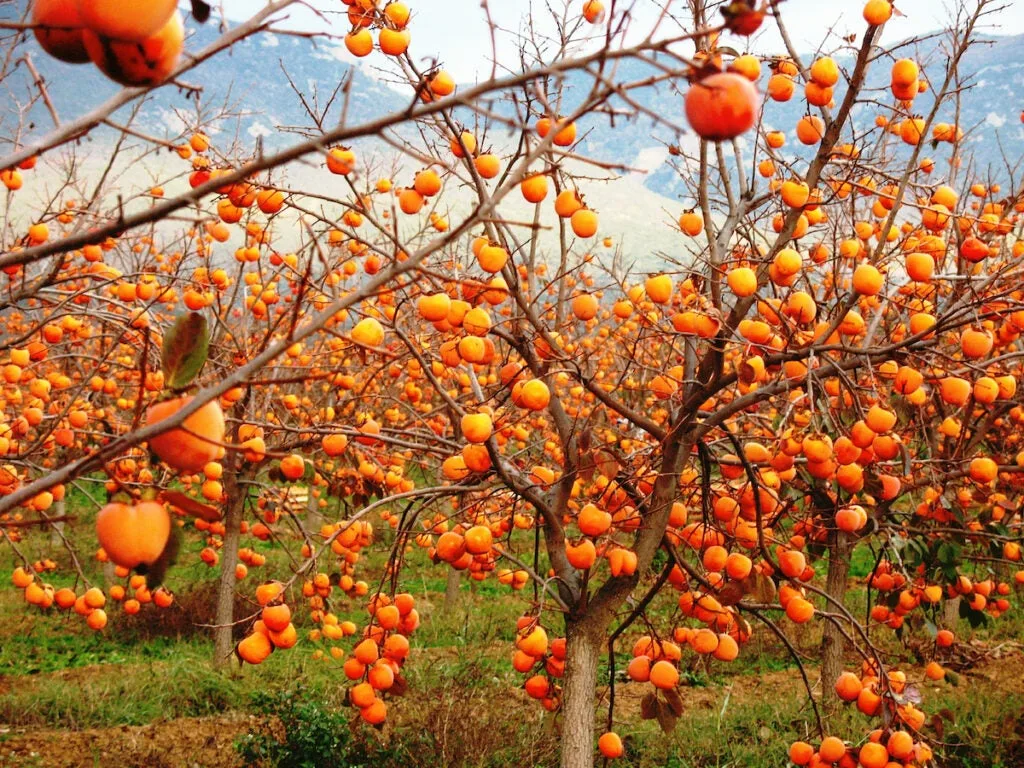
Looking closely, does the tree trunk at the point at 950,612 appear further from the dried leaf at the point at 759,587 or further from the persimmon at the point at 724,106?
the persimmon at the point at 724,106

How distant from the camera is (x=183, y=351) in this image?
1.06 metres

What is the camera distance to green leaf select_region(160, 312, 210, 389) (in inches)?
Result: 41.1

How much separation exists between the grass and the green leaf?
134 inches

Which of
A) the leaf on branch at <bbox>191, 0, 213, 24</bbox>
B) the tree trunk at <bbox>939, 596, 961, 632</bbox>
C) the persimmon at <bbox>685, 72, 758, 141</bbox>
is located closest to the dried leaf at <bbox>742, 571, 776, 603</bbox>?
the persimmon at <bbox>685, 72, 758, 141</bbox>

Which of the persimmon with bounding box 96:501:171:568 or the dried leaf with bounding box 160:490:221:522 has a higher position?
the dried leaf with bounding box 160:490:221:522

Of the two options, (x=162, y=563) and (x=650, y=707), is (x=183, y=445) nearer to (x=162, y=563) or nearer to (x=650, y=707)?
(x=162, y=563)

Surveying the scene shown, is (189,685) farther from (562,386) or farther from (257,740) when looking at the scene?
(562,386)

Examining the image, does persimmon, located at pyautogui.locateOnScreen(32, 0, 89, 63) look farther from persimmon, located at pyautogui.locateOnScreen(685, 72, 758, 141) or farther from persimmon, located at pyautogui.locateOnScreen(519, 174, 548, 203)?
persimmon, located at pyautogui.locateOnScreen(519, 174, 548, 203)

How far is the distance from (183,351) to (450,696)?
452 cm

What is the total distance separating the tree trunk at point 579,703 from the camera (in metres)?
2.95

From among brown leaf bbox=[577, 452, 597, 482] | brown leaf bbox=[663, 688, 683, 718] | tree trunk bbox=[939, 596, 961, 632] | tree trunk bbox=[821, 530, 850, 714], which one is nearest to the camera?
brown leaf bbox=[577, 452, 597, 482]

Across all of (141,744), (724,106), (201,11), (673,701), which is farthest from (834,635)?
(201,11)

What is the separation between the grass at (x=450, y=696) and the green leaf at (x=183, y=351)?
339 centimetres

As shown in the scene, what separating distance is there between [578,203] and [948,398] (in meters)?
1.38
